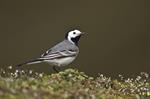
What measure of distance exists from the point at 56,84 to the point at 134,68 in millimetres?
11763

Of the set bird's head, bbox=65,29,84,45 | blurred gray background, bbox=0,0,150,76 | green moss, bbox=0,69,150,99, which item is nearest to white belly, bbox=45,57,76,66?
bird's head, bbox=65,29,84,45

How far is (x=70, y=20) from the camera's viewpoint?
22812mm

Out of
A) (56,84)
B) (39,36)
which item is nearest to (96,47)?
(39,36)

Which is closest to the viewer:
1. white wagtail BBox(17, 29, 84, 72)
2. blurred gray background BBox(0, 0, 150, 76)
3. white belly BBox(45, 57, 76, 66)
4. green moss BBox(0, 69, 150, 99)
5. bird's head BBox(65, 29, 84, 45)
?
green moss BBox(0, 69, 150, 99)

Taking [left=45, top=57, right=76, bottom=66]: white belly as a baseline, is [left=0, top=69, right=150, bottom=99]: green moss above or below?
below

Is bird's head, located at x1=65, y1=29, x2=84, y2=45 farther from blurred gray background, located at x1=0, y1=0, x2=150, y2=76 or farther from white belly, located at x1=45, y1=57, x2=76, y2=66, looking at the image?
blurred gray background, located at x1=0, y1=0, x2=150, y2=76

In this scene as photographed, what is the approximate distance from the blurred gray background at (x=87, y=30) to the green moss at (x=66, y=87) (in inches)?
373

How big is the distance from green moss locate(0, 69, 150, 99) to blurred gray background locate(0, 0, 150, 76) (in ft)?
31.1

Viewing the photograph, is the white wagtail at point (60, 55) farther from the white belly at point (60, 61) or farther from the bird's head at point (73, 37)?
the bird's head at point (73, 37)

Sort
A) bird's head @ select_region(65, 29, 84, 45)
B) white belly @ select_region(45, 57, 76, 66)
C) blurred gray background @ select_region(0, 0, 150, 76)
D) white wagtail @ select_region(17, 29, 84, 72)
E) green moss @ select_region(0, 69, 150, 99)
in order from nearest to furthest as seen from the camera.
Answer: green moss @ select_region(0, 69, 150, 99) → white wagtail @ select_region(17, 29, 84, 72) → white belly @ select_region(45, 57, 76, 66) → bird's head @ select_region(65, 29, 84, 45) → blurred gray background @ select_region(0, 0, 150, 76)

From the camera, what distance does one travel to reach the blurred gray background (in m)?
21.8

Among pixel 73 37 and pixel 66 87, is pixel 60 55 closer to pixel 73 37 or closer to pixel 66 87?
pixel 73 37

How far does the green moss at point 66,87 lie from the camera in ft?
28.5

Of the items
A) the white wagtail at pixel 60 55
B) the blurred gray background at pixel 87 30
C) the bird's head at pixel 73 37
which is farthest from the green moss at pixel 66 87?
the blurred gray background at pixel 87 30
